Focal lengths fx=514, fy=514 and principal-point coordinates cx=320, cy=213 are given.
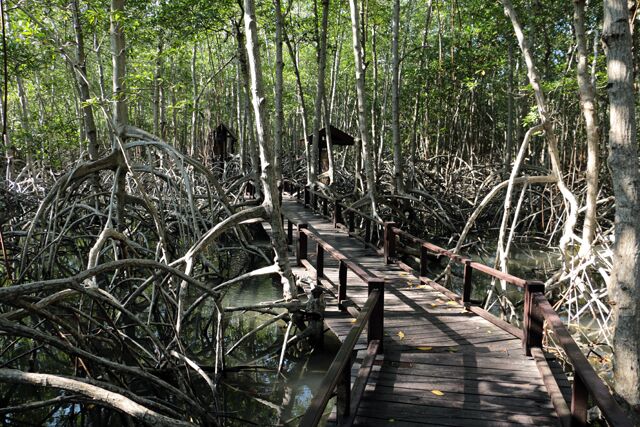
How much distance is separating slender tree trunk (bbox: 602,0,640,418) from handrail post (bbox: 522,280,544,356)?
70cm

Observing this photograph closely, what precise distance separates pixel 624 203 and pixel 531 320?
131cm

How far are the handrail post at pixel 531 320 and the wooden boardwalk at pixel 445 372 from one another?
13 cm

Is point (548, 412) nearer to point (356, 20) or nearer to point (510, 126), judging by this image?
point (356, 20)

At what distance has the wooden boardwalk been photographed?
140 inches

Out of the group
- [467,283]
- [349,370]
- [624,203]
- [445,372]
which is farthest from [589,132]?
[349,370]

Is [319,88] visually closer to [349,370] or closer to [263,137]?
[263,137]

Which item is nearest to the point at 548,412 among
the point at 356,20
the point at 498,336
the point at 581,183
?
the point at 498,336

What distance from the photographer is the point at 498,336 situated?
16.3 ft

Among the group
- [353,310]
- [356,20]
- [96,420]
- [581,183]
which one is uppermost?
[356,20]

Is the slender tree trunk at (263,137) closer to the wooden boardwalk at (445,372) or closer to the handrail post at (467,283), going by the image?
the wooden boardwalk at (445,372)

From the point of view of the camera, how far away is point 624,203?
358 cm

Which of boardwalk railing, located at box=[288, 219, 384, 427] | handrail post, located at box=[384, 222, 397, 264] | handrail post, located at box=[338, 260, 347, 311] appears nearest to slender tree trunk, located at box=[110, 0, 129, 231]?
handrail post, located at box=[338, 260, 347, 311]

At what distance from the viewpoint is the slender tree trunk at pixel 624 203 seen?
3453mm

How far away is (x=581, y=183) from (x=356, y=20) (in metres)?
6.75
